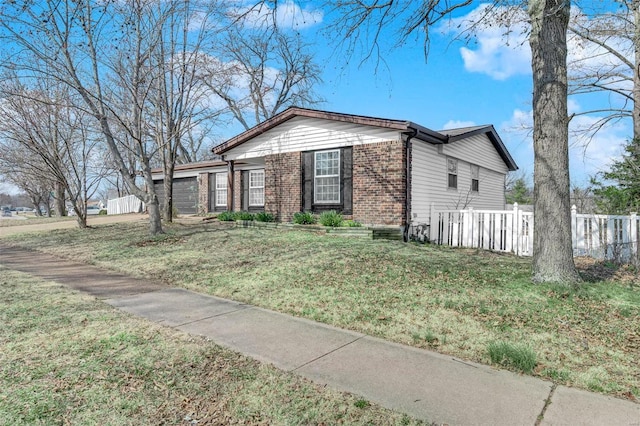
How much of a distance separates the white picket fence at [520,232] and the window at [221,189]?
1164 centimetres

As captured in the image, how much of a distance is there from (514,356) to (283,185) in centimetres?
1140

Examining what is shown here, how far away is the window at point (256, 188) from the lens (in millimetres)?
16984

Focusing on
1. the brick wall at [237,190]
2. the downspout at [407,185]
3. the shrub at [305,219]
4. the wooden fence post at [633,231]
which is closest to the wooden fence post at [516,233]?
the wooden fence post at [633,231]

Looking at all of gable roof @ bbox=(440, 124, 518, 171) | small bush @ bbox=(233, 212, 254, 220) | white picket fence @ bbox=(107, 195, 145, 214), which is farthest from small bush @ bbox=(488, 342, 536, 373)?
white picket fence @ bbox=(107, 195, 145, 214)

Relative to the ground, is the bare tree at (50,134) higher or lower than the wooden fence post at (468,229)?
higher

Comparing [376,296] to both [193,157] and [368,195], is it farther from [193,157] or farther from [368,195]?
[193,157]

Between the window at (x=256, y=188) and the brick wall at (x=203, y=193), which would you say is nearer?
the window at (x=256, y=188)

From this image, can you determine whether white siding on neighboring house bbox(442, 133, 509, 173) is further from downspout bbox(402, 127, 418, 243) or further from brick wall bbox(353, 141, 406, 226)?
brick wall bbox(353, 141, 406, 226)

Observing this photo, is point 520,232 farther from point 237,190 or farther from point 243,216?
point 237,190

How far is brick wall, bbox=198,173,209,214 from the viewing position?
21.0 metres

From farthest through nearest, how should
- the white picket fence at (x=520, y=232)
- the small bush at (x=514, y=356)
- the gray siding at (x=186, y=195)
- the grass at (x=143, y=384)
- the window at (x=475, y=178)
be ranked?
the gray siding at (x=186, y=195) < the window at (x=475, y=178) < the white picket fence at (x=520, y=232) < the small bush at (x=514, y=356) < the grass at (x=143, y=384)

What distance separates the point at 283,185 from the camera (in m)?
14.2

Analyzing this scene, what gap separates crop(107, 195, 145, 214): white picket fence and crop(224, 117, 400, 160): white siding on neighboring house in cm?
1698

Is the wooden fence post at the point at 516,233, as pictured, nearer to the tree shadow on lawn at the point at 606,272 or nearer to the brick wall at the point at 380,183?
the tree shadow on lawn at the point at 606,272
